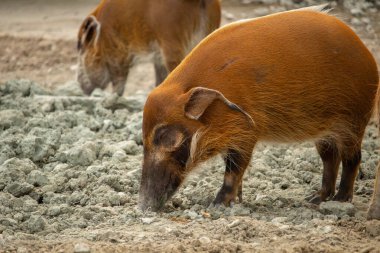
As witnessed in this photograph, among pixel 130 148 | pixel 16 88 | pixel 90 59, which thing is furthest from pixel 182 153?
pixel 90 59

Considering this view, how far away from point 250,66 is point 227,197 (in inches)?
33.0

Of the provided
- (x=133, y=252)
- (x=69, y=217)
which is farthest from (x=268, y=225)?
(x=69, y=217)

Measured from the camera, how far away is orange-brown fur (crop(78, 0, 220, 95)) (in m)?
7.36

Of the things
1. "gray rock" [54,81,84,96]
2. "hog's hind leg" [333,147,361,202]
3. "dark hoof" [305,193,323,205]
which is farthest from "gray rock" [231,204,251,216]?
"gray rock" [54,81,84,96]

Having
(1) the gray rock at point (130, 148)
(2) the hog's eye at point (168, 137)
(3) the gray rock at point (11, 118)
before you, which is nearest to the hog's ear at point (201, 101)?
(2) the hog's eye at point (168, 137)

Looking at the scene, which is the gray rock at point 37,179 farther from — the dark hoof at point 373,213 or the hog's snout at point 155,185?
the dark hoof at point 373,213

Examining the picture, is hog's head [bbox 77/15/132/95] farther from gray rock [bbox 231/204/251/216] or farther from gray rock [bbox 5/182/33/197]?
gray rock [bbox 231/204/251/216]

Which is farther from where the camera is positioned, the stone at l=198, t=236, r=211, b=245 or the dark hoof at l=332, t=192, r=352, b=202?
the dark hoof at l=332, t=192, r=352, b=202

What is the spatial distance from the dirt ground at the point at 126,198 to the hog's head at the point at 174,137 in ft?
0.63

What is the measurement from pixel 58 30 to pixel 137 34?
4159 millimetres

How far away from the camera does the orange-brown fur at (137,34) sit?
7.36 metres

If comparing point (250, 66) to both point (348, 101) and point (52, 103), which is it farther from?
point (52, 103)

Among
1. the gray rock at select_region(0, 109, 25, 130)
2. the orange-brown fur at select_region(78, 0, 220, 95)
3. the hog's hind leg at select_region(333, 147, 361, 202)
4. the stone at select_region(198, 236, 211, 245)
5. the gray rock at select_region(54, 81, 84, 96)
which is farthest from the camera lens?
the gray rock at select_region(54, 81, 84, 96)

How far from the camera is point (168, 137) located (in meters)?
4.70
